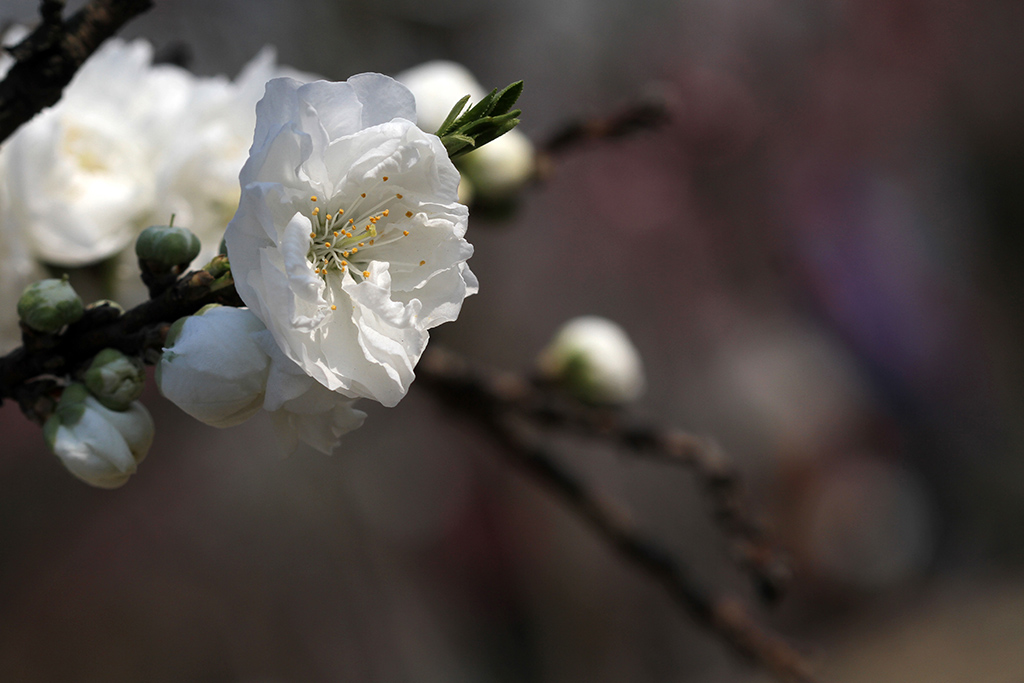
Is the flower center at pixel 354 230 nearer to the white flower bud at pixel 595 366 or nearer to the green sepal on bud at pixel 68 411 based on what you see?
the green sepal on bud at pixel 68 411

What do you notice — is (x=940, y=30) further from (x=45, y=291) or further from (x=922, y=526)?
(x=45, y=291)

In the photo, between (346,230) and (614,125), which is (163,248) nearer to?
(346,230)

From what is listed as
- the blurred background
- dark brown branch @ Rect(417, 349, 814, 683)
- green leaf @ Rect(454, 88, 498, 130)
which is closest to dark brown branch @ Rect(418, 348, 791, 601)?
dark brown branch @ Rect(417, 349, 814, 683)

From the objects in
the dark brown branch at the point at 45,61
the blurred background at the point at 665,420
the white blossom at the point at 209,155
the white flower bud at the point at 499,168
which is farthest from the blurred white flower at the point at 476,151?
the blurred background at the point at 665,420

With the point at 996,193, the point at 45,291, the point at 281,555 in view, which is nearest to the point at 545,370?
the point at 45,291

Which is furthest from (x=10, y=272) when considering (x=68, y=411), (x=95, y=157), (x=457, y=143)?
(x=457, y=143)

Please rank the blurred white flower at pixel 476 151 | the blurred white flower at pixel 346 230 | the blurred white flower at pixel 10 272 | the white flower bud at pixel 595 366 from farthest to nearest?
the white flower bud at pixel 595 366
the blurred white flower at pixel 476 151
the blurred white flower at pixel 10 272
the blurred white flower at pixel 346 230
